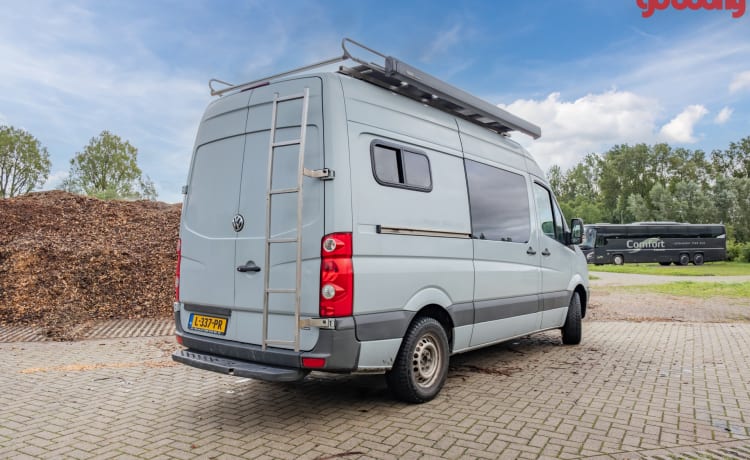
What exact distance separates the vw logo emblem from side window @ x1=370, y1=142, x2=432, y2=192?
1.24m

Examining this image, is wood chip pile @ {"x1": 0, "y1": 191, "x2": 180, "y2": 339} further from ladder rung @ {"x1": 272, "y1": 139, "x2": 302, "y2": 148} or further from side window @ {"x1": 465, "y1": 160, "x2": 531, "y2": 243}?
side window @ {"x1": 465, "y1": 160, "x2": 531, "y2": 243}

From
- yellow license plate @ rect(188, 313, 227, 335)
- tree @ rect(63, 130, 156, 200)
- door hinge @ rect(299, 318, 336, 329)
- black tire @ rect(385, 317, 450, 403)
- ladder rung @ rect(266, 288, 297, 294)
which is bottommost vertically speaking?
black tire @ rect(385, 317, 450, 403)

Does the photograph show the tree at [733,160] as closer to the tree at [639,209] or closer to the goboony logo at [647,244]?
the tree at [639,209]

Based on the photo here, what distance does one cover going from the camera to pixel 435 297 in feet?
17.0

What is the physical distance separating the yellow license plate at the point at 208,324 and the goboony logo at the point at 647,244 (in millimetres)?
39978

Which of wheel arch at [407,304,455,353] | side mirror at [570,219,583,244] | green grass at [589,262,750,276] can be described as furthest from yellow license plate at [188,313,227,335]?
green grass at [589,262,750,276]

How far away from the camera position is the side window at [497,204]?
19.8 ft

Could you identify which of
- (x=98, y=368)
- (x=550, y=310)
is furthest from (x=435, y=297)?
(x=98, y=368)

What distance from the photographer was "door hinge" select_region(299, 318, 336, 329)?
14.1 feet

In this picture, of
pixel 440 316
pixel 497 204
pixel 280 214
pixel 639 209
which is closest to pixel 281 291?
pixel 280 214

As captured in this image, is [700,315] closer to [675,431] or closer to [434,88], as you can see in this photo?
[675,431]

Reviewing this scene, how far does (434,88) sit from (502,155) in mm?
1680

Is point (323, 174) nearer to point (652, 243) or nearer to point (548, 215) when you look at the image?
point (548, 215)

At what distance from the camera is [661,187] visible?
70.1 metres
